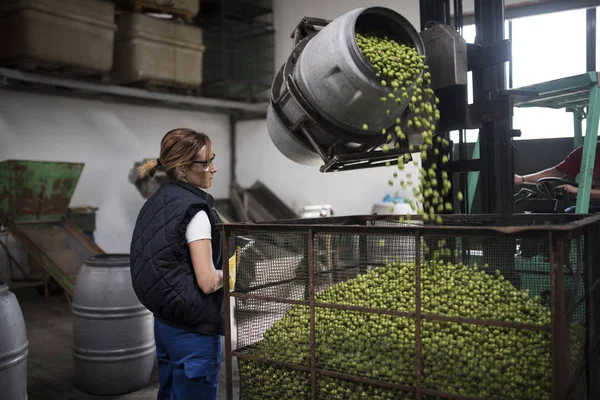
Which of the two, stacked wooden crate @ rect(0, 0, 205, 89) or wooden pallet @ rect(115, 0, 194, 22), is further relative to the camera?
wooden pallet @ rect(115, 0, 194, 22)

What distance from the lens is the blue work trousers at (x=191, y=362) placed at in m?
2.35

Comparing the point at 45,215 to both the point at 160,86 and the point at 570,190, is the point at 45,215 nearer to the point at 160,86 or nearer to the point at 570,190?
the point at 160,86

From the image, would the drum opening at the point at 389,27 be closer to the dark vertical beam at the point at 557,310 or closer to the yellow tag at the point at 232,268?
the yellow tag at the point at 232,268

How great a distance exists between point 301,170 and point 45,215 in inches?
210

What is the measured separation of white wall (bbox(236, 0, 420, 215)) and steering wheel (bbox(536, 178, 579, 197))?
604 centimetres

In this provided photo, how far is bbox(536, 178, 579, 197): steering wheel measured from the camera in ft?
12.5

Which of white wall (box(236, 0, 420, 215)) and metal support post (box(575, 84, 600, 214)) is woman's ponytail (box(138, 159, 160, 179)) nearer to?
metal support post (box(575, 84, 600, 214))

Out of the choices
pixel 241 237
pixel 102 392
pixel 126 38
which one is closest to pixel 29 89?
pixel 126 38

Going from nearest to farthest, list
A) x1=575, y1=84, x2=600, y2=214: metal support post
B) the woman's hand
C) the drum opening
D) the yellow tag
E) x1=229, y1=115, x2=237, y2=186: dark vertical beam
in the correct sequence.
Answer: the yellow tag < the drum opening < x1=575, y1=84, x2=600, y2=214: metal support post < the woman's hand < x1=229, y1=115, x2=237, y2=186: dark vertical beam

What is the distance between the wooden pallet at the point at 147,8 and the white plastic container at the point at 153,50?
0.18 metres

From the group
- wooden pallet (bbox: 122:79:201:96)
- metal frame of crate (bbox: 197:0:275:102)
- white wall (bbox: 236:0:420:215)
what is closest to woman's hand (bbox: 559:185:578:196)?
white wall (bbox: 236:0:420:215)

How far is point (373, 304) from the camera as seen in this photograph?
2.22 metres

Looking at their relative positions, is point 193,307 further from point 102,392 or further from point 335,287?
point 102,392

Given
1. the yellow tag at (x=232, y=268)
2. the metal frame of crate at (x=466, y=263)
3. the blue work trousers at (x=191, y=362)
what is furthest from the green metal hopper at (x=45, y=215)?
the metal frame of crate at (x=466, y=263)
